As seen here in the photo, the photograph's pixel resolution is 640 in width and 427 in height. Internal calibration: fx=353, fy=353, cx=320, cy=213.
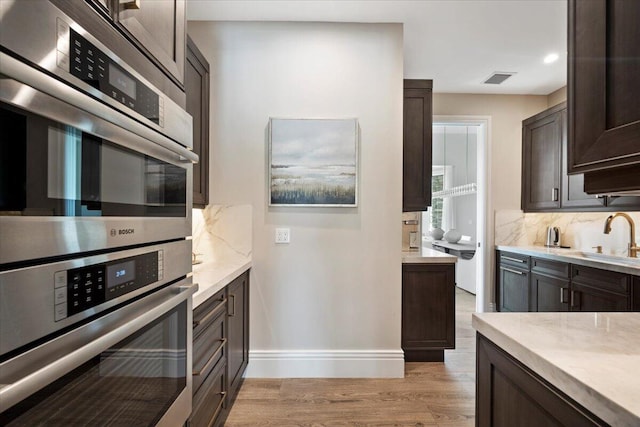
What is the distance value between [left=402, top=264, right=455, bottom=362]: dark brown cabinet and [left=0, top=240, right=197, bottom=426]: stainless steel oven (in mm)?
2197

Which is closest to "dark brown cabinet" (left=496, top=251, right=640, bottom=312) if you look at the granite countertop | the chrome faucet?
the chrome faucet

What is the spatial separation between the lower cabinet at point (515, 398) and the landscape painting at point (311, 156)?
1.74m

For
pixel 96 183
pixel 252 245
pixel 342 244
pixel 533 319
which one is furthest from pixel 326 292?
pixel 96 183

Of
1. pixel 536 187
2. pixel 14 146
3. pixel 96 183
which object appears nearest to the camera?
pixel 14 146

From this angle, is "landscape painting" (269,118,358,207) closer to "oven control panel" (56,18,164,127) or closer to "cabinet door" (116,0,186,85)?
"cabinet door" (116,0,186,85)

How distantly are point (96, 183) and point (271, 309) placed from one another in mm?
2179

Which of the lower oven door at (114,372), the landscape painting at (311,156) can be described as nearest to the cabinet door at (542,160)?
the landscape painting at (311,156)

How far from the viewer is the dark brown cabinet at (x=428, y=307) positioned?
3004 millimetres

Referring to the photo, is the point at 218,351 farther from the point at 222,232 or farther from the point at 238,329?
the point at 222,232

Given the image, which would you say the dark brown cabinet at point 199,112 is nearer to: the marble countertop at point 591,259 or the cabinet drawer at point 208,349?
the cabinet drawer at point 208,349

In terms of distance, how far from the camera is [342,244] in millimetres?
2742

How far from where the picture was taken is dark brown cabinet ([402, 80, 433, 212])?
9.91 ft

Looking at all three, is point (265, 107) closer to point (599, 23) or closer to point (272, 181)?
point (272, 181)

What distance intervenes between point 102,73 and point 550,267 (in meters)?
3.97
